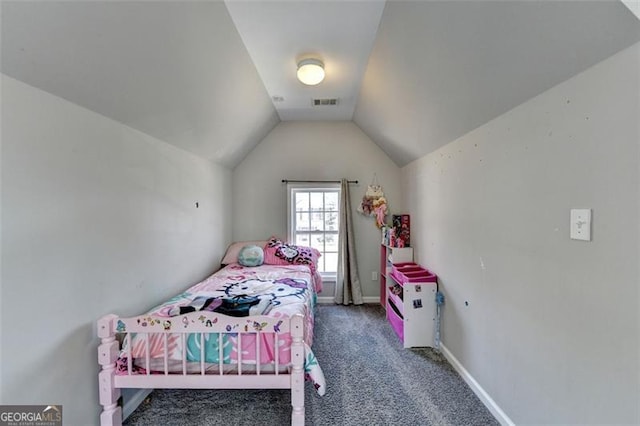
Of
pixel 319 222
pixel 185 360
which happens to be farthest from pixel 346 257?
pixel 185 360

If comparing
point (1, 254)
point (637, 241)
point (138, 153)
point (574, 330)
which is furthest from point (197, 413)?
point (637, 241)

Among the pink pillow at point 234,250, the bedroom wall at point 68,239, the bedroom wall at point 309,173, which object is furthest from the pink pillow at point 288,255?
the bedroom wall at point 68,239

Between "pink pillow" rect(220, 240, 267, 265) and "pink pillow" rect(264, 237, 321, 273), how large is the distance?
203mm

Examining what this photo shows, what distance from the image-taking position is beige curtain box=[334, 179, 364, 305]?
3785 mm

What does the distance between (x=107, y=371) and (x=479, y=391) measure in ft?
7.69

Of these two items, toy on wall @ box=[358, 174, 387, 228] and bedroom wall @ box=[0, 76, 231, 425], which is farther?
toy on wall @ box=[358, 174, 387, 228]

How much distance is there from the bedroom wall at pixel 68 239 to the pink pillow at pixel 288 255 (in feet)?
4.86

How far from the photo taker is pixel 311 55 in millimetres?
2166

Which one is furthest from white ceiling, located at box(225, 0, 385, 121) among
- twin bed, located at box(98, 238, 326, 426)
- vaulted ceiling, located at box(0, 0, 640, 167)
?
twin bed, located at box(98, 238, 326, 426)

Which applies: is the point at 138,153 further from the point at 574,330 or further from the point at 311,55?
the point at 574,330

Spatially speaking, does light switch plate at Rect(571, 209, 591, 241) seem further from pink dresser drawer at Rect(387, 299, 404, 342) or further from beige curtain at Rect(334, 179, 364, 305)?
beige curtain at Rect(334, 179, 364, 305)

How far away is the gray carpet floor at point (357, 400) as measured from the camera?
5.68ft

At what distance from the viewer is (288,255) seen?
3523mm

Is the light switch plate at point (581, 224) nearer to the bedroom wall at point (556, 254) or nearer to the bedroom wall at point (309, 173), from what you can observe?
the bedroom wall at point (556, 254)
